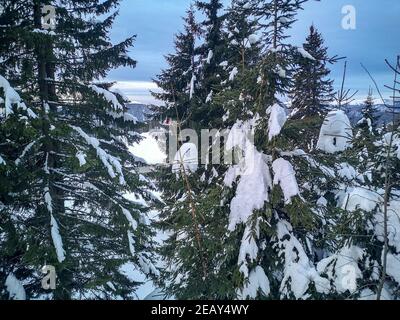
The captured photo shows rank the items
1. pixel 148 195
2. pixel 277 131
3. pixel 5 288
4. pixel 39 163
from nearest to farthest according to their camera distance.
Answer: pixel 277 131 → pixel 5 288 → pixel 39 163 → pixel 148 195

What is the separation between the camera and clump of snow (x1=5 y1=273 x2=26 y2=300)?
23.0 feet

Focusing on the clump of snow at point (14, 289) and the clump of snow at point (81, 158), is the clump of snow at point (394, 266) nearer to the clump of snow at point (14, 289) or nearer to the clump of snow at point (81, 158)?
the clump of snow at point (81, 158)

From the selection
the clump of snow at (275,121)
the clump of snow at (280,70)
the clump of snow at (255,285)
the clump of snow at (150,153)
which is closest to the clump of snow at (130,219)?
the clump of snow at (255,285)

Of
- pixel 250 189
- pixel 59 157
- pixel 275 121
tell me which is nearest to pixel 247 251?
pixel 250 189

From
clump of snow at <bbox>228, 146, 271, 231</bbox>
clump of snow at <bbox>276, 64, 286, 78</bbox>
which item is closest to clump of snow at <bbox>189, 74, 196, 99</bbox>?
clump of snow at <bbox>276, 64, 286, 78</bbox>

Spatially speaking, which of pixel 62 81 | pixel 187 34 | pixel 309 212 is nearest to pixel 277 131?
pixel 309 212

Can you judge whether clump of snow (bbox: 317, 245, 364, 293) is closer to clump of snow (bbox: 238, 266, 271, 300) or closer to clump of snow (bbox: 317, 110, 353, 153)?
clump of snow (bbox: 238, 266, 271, 300)

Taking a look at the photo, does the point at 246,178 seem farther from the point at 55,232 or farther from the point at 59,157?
the point at 59,157

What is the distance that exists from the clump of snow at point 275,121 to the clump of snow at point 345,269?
271 centimetres

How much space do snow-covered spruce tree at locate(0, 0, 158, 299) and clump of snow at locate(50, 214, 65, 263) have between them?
23 millimetres

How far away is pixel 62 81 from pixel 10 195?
3428mm

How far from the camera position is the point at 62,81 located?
8758mm

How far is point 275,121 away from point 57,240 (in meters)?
5.84
